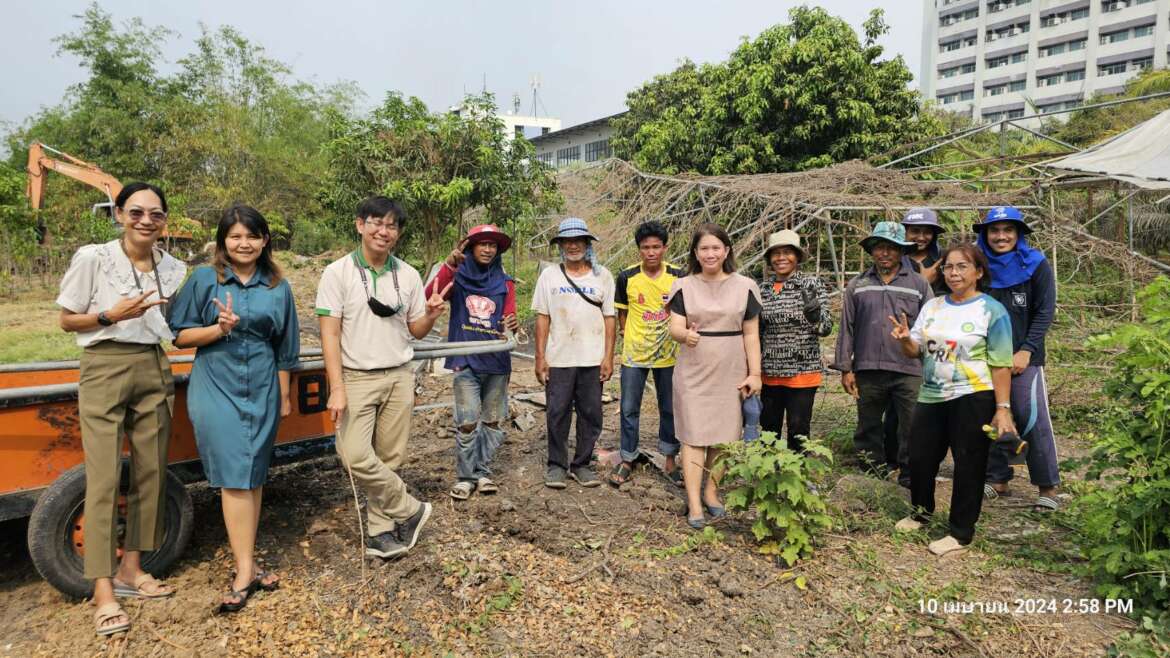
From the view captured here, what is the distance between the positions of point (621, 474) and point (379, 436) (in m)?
1.71

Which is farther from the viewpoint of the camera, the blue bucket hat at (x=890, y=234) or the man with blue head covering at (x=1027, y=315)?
the blue bucket hat at (x=890, y=234)

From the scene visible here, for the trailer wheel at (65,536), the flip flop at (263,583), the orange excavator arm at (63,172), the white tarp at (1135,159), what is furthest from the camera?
the orange excavator arm at (63,172)

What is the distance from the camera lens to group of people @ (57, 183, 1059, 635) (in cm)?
273

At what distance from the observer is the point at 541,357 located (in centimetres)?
420

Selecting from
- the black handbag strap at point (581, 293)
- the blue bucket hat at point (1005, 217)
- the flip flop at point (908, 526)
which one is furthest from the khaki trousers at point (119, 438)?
the blue bucket hat at point (1005, 217)

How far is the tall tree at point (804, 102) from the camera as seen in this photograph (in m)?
12.6

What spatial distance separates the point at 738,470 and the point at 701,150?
38.8 feet

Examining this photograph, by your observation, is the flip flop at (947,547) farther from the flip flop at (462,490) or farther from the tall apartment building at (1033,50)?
the tall apartment building at (1033,50)

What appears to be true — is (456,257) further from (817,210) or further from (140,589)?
(817,210)

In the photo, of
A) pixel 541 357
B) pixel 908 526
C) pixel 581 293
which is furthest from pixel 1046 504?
pixel 541 357

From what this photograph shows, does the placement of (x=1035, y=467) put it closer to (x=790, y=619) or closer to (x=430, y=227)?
(x=790, y=619)

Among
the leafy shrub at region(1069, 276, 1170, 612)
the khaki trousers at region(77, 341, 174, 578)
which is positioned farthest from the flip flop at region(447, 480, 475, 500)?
the leafy shrub at region(1069, 276, 1170, 612)

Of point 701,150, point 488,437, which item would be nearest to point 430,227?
point 701,150

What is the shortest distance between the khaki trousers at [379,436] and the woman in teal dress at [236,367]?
335 mm
